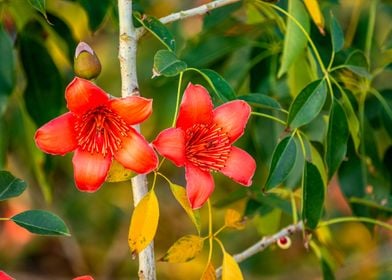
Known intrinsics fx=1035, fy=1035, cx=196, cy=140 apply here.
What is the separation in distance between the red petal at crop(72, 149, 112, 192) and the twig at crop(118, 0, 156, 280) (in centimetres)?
5

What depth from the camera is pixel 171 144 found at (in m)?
1.15

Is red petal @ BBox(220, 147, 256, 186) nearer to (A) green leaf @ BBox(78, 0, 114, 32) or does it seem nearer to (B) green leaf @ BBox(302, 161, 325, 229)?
(B) green leaf @ BBox(302, 161, 325, 229)

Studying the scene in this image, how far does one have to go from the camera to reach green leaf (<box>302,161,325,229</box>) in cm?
136

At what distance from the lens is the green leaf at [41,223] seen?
1197 mm

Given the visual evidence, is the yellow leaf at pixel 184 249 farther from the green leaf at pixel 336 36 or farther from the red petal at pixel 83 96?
the green leaf at pixel 336 36

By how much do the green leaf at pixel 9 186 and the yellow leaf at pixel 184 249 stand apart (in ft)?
0.66

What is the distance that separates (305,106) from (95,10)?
1.29 feet

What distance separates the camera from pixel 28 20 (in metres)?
1.71

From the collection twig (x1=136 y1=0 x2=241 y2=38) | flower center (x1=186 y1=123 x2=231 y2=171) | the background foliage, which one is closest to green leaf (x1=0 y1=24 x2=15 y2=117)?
the background foliage

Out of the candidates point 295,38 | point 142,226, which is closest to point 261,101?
point 295,38

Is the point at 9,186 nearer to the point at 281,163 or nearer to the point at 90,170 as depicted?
the point at 90,170

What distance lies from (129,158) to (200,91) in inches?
4.5

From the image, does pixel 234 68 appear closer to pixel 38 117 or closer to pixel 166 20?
pixel 38 117

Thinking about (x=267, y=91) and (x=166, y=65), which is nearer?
(x=166, y=65)
